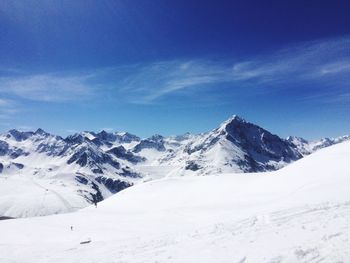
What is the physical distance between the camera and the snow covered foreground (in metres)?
18.3

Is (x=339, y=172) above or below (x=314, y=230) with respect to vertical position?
above

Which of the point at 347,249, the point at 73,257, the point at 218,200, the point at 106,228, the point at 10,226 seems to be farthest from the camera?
the point at 218,200

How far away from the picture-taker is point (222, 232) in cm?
2431

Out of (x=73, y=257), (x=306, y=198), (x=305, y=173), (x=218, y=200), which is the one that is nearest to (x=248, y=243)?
(x=73, y=257)

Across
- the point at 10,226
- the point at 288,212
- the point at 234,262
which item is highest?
the point at 10,226

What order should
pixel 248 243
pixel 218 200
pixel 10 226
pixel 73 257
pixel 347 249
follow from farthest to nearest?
→ 1. pixel 218 200
2. pixel 10 226
3. pixel 73 257
4. pixel 248 243
5. pixel 347 249

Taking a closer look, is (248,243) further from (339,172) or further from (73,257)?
(339,172)

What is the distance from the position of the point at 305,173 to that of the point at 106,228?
97.9 feet

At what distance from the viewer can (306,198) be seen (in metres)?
33.4

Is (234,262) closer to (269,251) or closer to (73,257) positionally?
(269,251)

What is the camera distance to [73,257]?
2378cm

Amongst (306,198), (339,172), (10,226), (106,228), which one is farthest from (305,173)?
(10,226)

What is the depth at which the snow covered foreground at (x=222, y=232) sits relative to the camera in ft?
60.1

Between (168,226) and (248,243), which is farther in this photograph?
(168,226)
